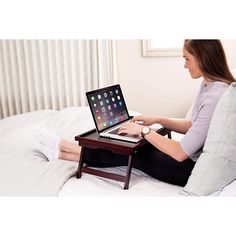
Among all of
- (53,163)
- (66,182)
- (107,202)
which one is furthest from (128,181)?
(107,202)

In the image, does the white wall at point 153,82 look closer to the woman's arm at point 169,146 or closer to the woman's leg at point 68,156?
the woman's leg at point 68,156

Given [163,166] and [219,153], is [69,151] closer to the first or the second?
[163,166]

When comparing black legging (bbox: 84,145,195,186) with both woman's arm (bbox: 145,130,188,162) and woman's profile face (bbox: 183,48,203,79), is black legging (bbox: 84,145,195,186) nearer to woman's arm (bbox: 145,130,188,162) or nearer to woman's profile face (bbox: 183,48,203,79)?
woman's arm (bbox: 145,130,188,162)

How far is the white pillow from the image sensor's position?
0.84 m

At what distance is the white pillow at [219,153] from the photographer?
842 millimetres

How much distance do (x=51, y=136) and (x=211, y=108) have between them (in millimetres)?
614

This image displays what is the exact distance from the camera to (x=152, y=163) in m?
1.09

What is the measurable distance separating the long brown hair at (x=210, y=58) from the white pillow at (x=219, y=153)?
145 mm

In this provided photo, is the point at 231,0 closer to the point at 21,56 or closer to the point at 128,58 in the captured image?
the point at 128,58

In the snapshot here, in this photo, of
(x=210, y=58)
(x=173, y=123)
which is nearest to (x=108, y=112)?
(x=173, y=123)

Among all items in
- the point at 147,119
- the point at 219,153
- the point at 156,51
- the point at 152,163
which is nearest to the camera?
the point at 219,153

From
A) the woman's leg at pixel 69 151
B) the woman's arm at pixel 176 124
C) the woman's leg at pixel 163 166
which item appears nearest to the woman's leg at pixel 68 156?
the woman's leg at pixel 69 151

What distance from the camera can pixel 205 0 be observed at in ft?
1.16

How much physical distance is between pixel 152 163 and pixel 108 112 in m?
0.23
